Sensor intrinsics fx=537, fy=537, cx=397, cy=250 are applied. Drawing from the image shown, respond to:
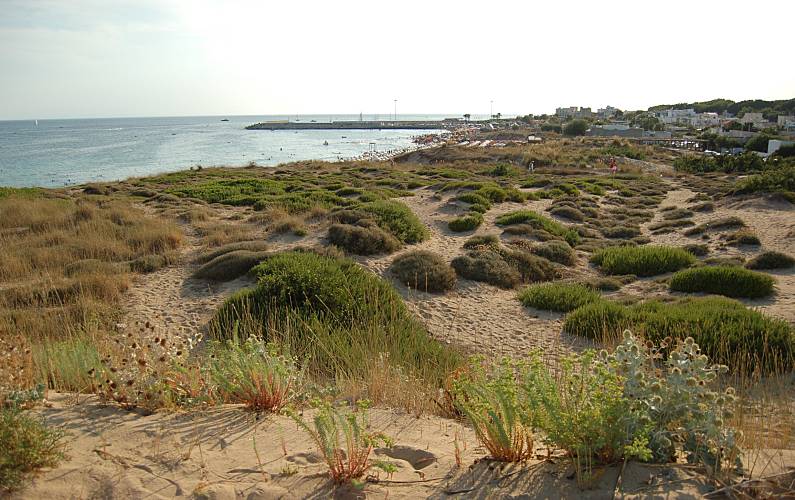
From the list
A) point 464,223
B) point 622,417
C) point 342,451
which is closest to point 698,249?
point 464,223

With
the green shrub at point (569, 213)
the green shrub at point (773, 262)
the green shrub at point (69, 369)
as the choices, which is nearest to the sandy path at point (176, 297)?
the green shrub at point (69, 369)

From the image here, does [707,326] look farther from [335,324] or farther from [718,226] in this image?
[718,226]

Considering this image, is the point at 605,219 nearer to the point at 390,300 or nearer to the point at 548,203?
the point at 548,203

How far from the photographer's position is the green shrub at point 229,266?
469 inches

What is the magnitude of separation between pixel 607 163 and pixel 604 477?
52.2 m

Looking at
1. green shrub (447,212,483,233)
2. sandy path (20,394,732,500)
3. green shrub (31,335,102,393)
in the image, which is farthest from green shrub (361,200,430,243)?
sandy path (20,394,732,500)

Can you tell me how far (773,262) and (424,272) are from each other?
912 centimetres

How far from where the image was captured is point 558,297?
1101 cm

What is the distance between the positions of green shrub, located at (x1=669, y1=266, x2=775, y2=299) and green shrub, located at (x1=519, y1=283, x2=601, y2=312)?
2169 millimetres

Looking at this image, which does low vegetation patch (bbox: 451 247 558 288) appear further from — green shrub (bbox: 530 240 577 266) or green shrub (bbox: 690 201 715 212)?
green shrub (bbox: 690 201 715 212)

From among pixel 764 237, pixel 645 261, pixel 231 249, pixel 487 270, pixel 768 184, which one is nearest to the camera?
pixel 487 270

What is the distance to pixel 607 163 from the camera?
50719 mm

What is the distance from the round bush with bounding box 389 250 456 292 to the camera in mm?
12242

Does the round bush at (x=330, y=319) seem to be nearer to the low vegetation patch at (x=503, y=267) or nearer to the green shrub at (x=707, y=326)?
the green shrub at (x=707, y=326)
